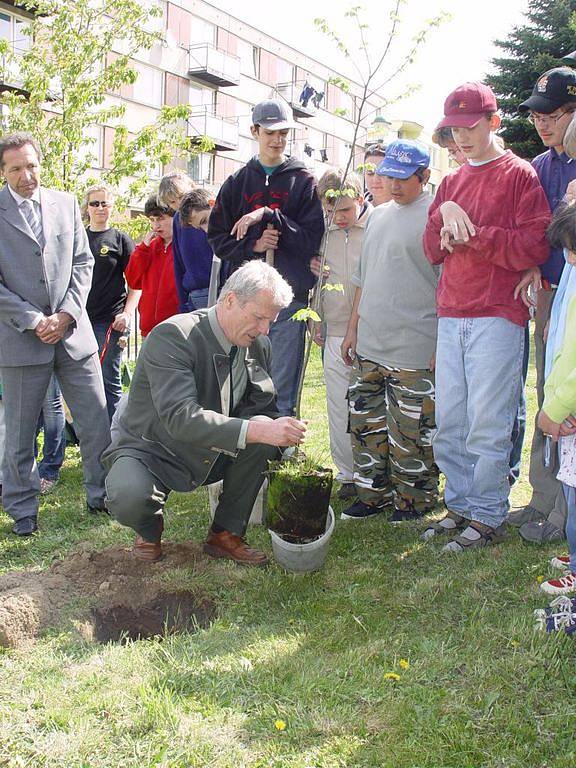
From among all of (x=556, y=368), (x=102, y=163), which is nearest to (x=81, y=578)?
(x=556, y=368)

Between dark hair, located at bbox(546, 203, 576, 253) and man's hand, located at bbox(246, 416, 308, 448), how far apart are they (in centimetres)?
130

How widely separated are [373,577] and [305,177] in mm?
2403

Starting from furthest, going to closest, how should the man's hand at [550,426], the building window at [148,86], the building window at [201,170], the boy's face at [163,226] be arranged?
the building window at [201,170] → the building window at [148,86] → the boy's face at [163,226] → the man's hand at [550,426]

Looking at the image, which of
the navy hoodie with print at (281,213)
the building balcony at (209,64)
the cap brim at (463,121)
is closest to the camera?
Answer: the cap brim at (463,121)

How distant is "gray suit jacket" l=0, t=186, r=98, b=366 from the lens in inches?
171

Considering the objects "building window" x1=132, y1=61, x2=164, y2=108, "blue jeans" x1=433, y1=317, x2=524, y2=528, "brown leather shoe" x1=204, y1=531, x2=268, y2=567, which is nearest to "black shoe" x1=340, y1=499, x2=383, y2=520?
"blue jeans" x1=433, y1=317, x2=524, y2=528

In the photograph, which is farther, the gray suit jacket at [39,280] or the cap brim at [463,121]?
the gray suit jacket at [39,280]

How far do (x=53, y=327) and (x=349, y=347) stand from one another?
5.65 feet

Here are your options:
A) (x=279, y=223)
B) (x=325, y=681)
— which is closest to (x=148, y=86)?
(x=279, y=223)

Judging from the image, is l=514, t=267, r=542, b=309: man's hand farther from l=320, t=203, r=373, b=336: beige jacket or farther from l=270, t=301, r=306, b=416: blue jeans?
l=270, t=301, r=306, b=416: blue jeans

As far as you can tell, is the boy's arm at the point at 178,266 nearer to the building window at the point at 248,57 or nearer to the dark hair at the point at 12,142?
the dark hair at the point at 12,142

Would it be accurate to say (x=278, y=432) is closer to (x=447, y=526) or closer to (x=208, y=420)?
(x=208, y=420)

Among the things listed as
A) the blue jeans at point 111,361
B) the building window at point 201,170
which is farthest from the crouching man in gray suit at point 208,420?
the building window at point 201,170

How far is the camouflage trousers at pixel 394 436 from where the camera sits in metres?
4.26
